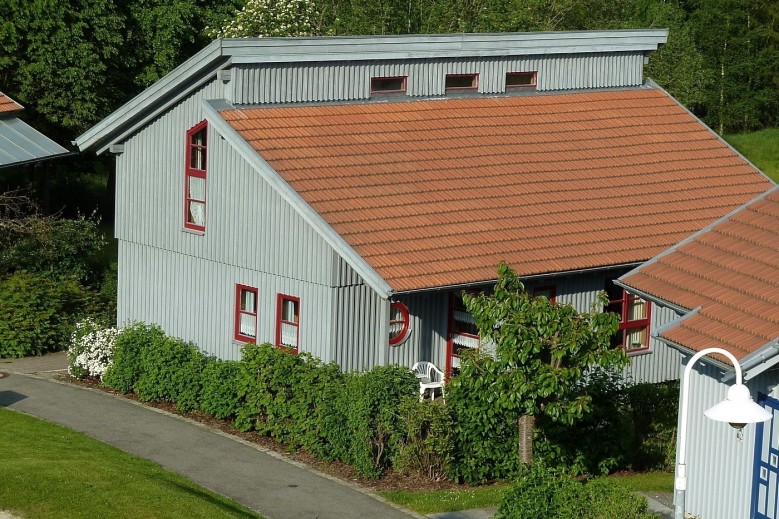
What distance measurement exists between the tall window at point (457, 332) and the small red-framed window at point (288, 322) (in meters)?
2.76

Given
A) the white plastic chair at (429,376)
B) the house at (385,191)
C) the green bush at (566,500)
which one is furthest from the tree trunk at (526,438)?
the white plastic chair at (429,376)

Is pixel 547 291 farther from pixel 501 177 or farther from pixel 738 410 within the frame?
pixel 738 410

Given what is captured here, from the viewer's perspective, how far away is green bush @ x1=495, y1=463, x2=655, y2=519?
1692 centimetres

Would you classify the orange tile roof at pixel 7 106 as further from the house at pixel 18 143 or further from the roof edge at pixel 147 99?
the roof edge at pixel 147 99

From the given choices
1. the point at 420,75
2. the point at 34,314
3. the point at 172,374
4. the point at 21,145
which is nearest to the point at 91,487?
the point at 172,374

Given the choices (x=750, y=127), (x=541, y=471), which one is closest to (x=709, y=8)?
(x=750, y=127)

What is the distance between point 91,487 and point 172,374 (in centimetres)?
711

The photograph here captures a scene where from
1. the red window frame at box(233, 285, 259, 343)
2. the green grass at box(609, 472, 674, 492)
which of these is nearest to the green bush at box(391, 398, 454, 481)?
the green grass at box(609, 472, 674, 492)

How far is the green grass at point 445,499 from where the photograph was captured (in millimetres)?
20406

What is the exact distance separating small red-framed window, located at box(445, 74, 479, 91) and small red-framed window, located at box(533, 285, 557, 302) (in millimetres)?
5585

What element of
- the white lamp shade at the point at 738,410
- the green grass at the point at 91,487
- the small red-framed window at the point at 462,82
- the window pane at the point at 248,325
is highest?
the small red-framed window at the point at 462,82

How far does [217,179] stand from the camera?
25.7 m

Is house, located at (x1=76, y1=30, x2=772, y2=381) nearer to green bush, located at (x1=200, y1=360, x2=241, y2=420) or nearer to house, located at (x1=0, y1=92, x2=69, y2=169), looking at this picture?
green bush, located at (x1=200, y1=360, x2=241, y2=420)

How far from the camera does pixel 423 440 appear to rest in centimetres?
2142
